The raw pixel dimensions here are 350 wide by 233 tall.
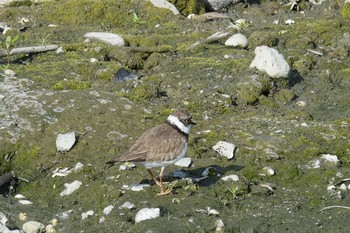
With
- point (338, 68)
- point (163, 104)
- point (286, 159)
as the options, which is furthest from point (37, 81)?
point (338, 68)

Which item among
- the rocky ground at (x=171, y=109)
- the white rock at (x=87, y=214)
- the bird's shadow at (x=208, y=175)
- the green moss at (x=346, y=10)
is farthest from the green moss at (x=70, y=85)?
the green moss at (x=346, y=10)

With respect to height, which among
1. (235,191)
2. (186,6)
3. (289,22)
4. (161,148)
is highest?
(161,148)

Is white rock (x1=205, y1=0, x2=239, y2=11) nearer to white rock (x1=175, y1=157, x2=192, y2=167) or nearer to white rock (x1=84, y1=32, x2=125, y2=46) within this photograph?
white rock (x1=84, y1=32, x2=125, y2=46)

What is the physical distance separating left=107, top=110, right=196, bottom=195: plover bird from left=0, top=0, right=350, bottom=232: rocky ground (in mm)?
425

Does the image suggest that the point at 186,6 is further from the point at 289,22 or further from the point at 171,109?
the point at 171,109

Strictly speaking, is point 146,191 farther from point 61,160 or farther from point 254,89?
point 254,89

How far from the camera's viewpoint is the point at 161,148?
8438mm

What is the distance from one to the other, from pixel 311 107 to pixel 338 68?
1.86 metres

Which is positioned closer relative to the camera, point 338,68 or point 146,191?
point 146,191

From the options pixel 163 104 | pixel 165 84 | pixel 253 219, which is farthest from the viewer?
pixel 165 84

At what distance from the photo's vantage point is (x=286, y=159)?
31.4ft

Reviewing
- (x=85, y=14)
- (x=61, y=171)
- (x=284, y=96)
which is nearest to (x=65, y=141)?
(x=61, y=171)

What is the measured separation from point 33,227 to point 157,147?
5.71 feet

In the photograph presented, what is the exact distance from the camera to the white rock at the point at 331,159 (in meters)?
9.41
